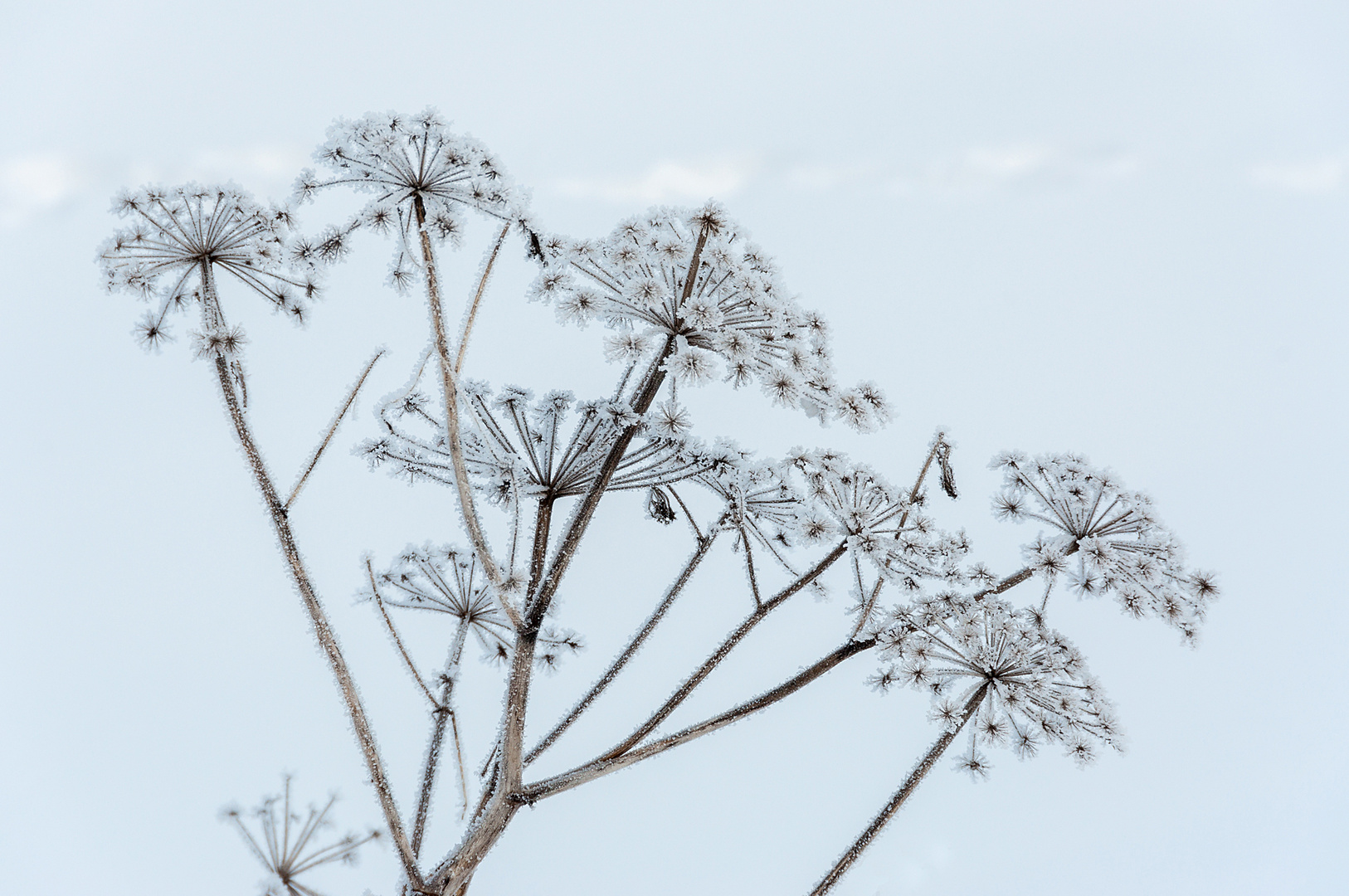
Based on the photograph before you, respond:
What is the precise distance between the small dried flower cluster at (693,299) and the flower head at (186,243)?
1.90 m

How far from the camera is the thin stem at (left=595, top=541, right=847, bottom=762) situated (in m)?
5.14

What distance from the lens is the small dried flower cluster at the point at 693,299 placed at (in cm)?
545

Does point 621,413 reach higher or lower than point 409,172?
lower

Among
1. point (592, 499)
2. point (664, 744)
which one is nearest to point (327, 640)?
point (592, 499)

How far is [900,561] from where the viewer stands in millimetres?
5680

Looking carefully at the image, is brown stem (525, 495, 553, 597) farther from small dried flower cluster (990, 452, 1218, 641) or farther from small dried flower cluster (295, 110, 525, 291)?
small dried flower cluster (990, 452, 1218, 641)

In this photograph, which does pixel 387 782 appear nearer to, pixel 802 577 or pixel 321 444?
pixel 321 444

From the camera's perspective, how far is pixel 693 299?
5336 mm

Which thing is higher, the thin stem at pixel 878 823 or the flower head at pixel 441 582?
the flower head at pixel 441 582

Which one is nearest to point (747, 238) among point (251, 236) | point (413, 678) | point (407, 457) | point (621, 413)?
point (621, 413)

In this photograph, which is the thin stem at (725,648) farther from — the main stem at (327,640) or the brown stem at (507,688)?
the main stem at (327,640)

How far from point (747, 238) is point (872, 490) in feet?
6.63

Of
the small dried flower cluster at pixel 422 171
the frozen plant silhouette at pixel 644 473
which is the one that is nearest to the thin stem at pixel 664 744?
the frozen plant silhouette at pixel 644 473

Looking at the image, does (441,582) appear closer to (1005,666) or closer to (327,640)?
(327,640)
